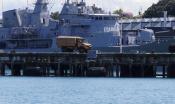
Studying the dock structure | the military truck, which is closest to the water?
the dock structure

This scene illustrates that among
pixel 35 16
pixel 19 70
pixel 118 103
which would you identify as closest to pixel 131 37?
pixel 35 16

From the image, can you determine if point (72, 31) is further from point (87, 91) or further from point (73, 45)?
point (87, 91)

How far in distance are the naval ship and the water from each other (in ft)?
122

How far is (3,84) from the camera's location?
88312 millimetres

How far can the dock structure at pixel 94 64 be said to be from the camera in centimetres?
10169

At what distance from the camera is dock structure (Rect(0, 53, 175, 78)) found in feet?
334

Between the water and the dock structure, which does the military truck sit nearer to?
the dock structure

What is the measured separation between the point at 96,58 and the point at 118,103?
3946cm

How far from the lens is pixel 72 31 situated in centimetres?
13638

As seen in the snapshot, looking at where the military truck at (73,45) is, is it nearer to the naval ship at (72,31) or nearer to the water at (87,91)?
the naval ship at (72,31)

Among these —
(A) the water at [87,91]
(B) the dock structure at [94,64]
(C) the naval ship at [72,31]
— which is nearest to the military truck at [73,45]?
(B) the dock structure at [94,64]

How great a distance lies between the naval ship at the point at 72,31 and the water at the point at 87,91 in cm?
3719

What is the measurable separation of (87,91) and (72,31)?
2324 inches

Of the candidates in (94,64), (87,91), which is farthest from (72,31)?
(87,91)
